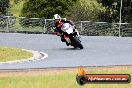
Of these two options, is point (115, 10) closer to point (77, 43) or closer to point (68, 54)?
point (77, 43)

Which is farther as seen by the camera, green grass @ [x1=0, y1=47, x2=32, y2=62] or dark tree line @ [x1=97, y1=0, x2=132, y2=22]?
dark tree line @ [x1=97, y1=0, x2=132, y2=22]

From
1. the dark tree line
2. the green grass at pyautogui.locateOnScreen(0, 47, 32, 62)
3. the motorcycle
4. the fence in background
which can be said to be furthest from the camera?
the dark tree line

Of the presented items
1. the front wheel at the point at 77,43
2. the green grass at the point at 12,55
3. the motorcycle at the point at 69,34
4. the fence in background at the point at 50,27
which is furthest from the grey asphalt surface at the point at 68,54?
the fence in background at the point at 50,27

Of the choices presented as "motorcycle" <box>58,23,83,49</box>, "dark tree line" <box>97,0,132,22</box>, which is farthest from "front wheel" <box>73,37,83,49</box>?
"dark tree line" <box>97,0,132,22</box>

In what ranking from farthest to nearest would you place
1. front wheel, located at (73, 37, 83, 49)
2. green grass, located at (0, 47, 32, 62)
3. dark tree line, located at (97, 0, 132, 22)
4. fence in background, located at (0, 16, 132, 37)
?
1. dark tree line, located at (97, 0, 132, 22)
2. fence in background, located at (0, 16, 132, 37)
3. front wheel, located at (73, 37, 83, 49)
4. green grass, located at (0, 47, 32, 62)

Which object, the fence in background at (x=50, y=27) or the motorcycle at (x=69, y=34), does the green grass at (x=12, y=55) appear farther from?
the fence in background at (x=50, y=27)

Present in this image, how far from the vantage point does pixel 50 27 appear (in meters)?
32.7

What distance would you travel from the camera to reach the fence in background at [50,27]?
31.8m

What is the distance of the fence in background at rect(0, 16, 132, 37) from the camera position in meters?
31.8

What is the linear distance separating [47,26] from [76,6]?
7.37 metres

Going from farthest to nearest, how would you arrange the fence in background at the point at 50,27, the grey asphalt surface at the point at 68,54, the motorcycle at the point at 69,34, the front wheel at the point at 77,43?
1. the fence in background at the point at 50,27
2. the motorcycle at the point at 69,34
3. the front wheel at the point at 77,43
4. the grey asphalt surface at the point at 68,54

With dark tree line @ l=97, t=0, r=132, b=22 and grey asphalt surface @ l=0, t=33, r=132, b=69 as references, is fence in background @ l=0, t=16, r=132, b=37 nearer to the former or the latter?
grey asphalt surface @ l=0, t=33, r=132, b=69

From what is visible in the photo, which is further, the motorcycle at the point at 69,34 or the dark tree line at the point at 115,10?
the dark tree line at the point at 115,10

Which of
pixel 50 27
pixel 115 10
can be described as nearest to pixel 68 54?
pixel 50 27
